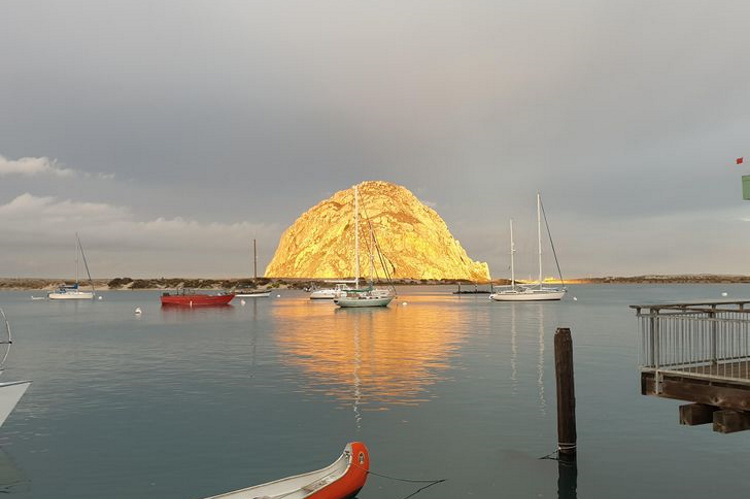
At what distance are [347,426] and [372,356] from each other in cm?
2217

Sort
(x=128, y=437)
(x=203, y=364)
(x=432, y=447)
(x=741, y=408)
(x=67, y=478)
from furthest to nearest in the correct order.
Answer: (x=203, y=364) < (x=128, y=437) < (x=432, y=447) < (x=67, y=478) < (x=741, y=408)

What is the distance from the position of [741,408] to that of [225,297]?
422ft

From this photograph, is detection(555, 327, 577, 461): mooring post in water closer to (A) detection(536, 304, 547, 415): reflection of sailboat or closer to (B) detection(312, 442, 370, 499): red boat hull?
(B) detection(312, 442, 370, 499): red boat hull

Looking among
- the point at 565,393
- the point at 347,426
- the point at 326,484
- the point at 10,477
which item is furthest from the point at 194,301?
the point at 326,484

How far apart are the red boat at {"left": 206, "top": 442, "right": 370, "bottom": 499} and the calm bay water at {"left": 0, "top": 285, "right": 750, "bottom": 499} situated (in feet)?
3.06

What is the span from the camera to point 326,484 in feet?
50.1

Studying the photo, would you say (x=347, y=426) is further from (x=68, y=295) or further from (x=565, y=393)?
(x=68, y=295)

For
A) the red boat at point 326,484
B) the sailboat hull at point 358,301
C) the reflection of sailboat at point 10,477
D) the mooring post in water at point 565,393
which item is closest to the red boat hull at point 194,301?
the sailboat hull at point 358,301

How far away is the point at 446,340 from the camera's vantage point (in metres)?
58.5

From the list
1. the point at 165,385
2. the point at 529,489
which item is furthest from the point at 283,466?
the point at 165,385

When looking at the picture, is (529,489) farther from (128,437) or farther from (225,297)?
(225,297)

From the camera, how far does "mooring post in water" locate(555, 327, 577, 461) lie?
1869 cm

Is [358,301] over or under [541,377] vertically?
over

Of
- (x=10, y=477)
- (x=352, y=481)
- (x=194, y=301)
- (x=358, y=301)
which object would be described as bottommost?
(x=10, y=477)
